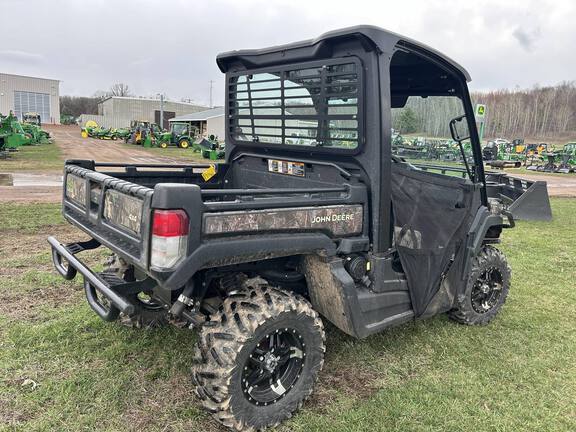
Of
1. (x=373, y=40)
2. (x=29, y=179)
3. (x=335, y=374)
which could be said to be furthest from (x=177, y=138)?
(x=373, y=40)

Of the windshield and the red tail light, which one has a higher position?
the windshield

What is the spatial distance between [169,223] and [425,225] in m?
2.03

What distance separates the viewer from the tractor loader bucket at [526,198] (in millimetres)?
9516

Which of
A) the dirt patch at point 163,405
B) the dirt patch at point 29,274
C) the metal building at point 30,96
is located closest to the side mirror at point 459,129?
the dirt patch at point 163,405

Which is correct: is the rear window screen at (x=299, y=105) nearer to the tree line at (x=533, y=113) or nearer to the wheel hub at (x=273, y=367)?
the wheel hub at (x=273, y=367)

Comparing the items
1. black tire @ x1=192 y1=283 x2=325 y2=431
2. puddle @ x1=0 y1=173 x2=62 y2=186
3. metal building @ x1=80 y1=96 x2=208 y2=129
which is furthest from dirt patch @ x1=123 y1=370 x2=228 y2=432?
metal building @ x1=80 y1=96 x2=208 y2=129

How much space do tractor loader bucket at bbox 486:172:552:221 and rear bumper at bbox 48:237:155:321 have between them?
8.07m

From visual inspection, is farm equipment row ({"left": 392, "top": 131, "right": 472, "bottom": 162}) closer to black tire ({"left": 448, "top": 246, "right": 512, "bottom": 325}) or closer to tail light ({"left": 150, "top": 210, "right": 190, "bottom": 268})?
black tire ({"left": 448, "top": 246, "right": 512, "bottom": 325})

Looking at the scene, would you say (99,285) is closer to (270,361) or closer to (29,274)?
(270,361)

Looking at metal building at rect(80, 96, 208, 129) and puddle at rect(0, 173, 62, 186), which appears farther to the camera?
metal building at rect(80, 96, 208, 129)

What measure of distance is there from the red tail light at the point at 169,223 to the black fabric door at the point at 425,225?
5.38 ft

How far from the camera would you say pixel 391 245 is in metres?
3.42

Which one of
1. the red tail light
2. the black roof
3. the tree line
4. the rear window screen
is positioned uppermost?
the tree line

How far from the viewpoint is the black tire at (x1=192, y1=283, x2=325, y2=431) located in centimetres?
266
